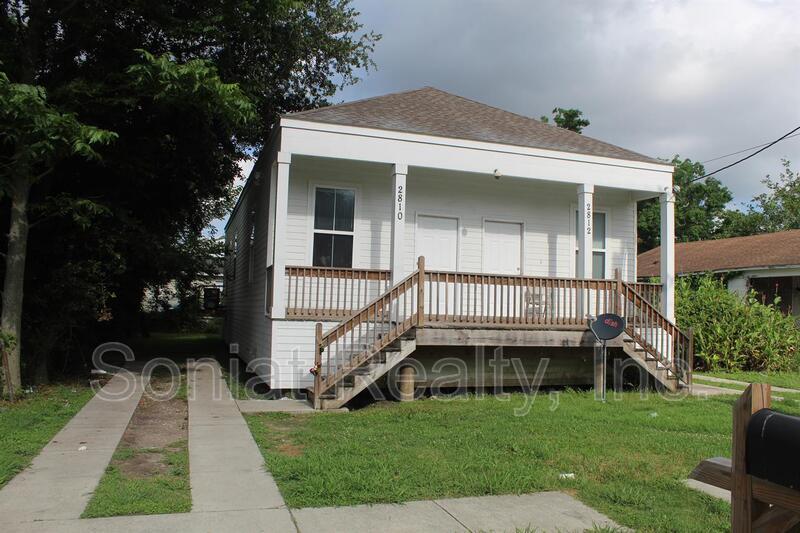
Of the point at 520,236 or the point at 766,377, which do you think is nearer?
the point at 520,236

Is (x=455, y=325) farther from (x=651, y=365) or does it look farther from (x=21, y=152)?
(x=21, y=152)

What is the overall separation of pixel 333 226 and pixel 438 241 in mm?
2130

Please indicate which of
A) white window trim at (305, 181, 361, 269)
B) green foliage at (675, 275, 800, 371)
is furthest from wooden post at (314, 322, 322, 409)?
green foliage at (675, 275, 800, 371)

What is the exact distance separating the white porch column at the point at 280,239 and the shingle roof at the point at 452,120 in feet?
2.99

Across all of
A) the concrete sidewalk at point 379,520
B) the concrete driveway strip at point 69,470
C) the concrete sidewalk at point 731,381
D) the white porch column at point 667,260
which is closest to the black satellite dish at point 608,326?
the white porch column at point 667,260

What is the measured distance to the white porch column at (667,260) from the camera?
12.1 meters

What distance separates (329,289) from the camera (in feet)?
36.4

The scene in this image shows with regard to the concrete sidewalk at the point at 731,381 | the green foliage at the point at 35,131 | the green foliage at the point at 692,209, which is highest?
the green foliage at the point at 692,209

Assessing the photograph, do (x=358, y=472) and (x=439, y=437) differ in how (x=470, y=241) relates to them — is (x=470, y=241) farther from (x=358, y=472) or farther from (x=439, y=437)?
(x=358, y=472)

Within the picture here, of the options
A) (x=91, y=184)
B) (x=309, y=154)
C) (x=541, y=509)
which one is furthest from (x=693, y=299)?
(x=91, y=184)

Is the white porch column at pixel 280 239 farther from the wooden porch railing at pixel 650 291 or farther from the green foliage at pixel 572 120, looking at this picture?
the green foliage at pixel 572 120

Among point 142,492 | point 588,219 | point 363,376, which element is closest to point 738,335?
point 588,219

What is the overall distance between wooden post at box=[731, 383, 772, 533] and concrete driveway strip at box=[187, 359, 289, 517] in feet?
10.6

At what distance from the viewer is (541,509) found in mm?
4824
